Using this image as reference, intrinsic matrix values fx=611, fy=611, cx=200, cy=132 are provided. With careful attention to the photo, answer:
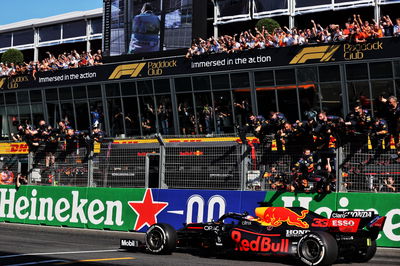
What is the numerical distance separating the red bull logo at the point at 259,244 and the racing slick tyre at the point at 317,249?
0.48 metres

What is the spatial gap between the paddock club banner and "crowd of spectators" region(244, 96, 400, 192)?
9.05 meters

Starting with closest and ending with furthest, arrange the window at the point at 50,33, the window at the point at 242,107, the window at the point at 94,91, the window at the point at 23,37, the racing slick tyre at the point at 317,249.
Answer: the racing slick tyre at the point at 317,249 < the window at the point at 242,107 < the window at the point at 94,91 < the window at the point at 50,33 < the window at the point at 23,37

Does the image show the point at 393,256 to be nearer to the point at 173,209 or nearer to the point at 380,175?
the point at 380,175

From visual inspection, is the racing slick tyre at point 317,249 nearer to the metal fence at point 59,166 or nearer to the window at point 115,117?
the metal fence at point 59,166

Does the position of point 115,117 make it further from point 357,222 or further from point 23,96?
point 357,222

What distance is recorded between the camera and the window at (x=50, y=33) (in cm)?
5288

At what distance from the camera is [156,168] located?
17.1m

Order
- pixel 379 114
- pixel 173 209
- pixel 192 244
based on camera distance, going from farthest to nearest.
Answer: pixel 173 209 < pixel 379 114 < pixel 192 244

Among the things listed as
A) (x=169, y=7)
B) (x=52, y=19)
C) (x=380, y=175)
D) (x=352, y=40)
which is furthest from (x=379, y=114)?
(x=52, y=19)

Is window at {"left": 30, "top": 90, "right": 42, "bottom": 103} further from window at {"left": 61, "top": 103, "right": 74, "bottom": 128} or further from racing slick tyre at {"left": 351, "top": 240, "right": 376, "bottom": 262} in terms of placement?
racing slick tyre at {"left": 351, "top": 240, "right": 376, "bottom": 262}

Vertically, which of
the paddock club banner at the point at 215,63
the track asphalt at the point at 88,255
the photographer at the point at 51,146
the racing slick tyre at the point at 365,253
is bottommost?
the track asphalt at the point at 88,255

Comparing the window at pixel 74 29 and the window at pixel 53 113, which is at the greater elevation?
the window at pixel 74 29

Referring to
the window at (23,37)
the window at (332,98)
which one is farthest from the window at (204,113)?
the window at (23,37)

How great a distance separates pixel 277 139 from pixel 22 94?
22.9m
